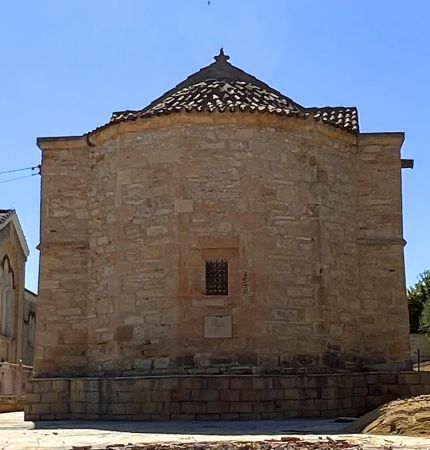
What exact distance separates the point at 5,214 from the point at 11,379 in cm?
828

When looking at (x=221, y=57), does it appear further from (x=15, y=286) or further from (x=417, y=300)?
(x=417, y=300)

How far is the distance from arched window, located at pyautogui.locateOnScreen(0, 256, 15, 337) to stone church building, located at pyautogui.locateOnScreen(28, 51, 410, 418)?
576 inches

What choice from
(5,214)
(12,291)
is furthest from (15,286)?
(5,214)

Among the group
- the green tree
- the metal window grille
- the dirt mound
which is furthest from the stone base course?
the green tree

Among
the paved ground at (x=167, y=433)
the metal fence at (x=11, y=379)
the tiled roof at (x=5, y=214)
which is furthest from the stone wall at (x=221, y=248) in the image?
the tiled roof at (x=5, y=214)

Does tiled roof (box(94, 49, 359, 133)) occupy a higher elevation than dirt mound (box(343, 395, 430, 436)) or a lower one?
higher

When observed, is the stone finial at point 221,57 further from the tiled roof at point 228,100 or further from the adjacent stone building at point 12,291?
the adjacent stone building at point 12,291

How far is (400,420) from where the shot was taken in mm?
11055

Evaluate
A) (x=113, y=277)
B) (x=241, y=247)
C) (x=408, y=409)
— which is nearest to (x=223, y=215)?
(x=241, y=247)

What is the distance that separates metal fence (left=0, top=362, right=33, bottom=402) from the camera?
2474cm

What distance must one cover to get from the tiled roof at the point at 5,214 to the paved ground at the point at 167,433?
17.3 m

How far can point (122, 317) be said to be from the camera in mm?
15367

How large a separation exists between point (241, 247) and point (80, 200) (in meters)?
3.78

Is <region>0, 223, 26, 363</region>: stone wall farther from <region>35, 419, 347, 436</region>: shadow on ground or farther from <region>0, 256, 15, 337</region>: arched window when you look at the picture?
<region>35, 419, 347, 436</region>: shadow on ground
